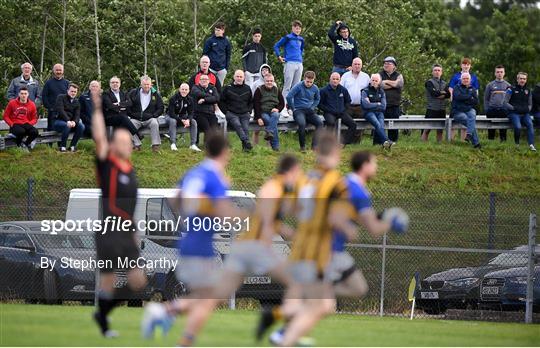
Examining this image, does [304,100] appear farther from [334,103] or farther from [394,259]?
[394,259]

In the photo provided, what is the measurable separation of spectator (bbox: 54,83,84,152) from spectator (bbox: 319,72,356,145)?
16.7ft

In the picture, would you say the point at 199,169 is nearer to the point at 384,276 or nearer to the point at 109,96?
the point at 384,276

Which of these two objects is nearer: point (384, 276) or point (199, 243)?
point (199, 243)

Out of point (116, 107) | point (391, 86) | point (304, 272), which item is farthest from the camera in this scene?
point (391, 86)

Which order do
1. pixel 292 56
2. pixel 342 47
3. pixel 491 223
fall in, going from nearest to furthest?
pixel 491 223, pixel 342 47, pixel 292 56

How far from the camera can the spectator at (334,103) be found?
85.6 feet

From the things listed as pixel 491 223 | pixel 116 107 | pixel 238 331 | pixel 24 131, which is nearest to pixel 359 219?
pixel 238 331

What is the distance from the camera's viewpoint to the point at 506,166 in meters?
27.2

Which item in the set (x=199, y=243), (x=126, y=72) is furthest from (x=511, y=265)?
(x=126, y=72)

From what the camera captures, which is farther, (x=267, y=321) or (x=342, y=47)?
(x=342, y=47)

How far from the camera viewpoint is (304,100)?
26.1 meters

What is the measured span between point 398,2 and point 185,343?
3103cm

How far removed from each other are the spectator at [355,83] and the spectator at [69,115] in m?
5.73

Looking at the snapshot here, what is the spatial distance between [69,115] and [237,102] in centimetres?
346
